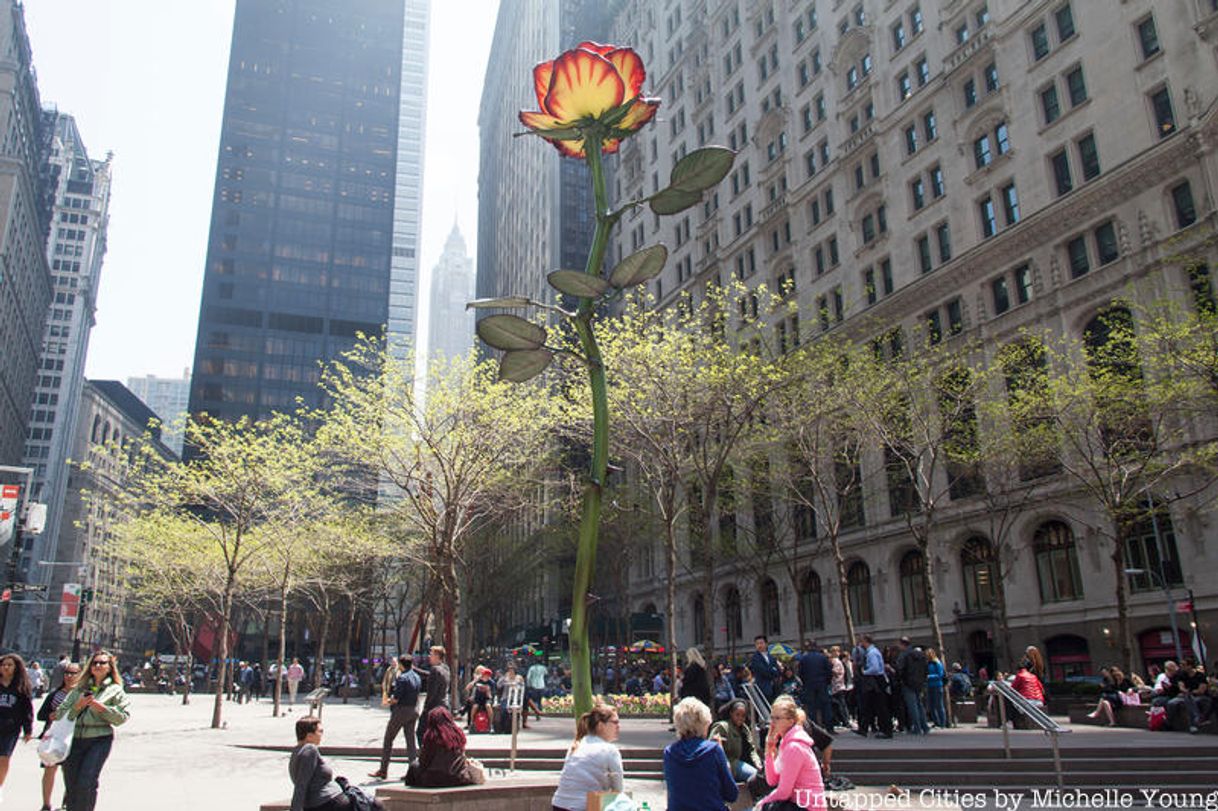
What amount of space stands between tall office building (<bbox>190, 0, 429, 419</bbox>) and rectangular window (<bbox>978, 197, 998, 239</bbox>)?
3740 inches

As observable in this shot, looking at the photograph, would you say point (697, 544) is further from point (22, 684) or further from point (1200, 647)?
point (22, 684)

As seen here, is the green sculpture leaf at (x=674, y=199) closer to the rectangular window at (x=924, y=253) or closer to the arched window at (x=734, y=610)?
the rectangular window at (x=924, y=253)

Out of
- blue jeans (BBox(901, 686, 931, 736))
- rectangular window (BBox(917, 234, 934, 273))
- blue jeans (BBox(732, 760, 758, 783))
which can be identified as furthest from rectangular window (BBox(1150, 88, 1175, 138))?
blue jeans (BBox(732, 760, 758, 783))

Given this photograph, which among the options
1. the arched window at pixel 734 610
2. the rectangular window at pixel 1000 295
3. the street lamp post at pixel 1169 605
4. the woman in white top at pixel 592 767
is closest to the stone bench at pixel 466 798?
the woman in white top at pixel 592 767

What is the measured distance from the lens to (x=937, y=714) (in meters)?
19.7

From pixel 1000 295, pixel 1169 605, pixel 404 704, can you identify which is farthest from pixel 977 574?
pixel 404 704

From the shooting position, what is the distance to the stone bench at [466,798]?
822cm

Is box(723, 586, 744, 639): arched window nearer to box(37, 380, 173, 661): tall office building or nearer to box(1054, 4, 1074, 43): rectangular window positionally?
box(1054, 4, 1074, 43): rectangular window

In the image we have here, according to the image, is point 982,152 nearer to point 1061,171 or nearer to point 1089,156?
point 1061,171

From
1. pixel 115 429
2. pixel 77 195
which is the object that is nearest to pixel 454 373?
pixel 115 429

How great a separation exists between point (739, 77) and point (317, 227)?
Result: 84307 mm

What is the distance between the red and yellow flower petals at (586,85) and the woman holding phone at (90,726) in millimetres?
7311

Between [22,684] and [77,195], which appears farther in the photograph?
[77,195]

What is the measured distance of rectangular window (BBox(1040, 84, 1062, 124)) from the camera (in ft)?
114
